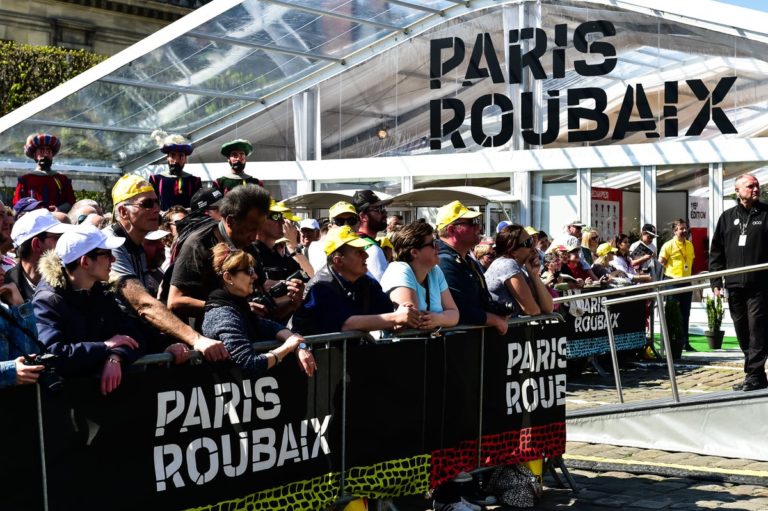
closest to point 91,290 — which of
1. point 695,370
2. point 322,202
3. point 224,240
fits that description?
point 224,240

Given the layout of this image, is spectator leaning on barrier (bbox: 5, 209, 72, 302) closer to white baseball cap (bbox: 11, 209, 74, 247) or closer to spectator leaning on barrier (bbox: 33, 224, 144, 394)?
white baseball cap (bbox: 11, 209, 74, 247)

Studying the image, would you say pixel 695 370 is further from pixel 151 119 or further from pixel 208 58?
pixel 151 119

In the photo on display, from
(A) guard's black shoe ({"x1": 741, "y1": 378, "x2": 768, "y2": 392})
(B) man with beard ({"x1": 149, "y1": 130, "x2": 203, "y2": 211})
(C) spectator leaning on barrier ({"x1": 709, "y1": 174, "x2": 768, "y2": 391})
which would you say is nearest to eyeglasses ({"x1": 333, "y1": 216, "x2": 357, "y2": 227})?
(B) man with beard ({"x1": 149, "y1": 130, "x2": 203, "y2": 211})

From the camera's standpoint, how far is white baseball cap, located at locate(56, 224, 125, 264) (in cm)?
532

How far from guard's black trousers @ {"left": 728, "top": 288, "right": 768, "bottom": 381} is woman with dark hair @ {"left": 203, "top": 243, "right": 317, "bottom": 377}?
5713 mm

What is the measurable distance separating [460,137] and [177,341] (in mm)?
19455

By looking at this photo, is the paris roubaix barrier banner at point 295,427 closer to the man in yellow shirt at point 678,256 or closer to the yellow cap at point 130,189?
the yellow cap at point 130,189

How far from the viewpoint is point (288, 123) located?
1038 inches

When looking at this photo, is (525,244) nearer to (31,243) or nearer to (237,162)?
(237,162)

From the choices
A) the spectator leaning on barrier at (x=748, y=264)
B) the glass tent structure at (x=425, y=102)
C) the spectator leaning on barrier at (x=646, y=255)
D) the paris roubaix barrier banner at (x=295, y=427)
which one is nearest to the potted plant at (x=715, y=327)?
the spectator leaning on barrier at (x=646, y=255)

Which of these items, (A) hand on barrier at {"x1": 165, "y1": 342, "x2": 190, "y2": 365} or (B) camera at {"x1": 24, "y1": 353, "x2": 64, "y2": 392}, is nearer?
(B) camera at {"x1": 24, "y1": 353, "x2": 64, "y2": 392}

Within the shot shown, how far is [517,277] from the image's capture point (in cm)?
894

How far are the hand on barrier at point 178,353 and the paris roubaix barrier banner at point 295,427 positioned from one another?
65 millimetres

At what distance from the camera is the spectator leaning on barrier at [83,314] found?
507 centimetres
